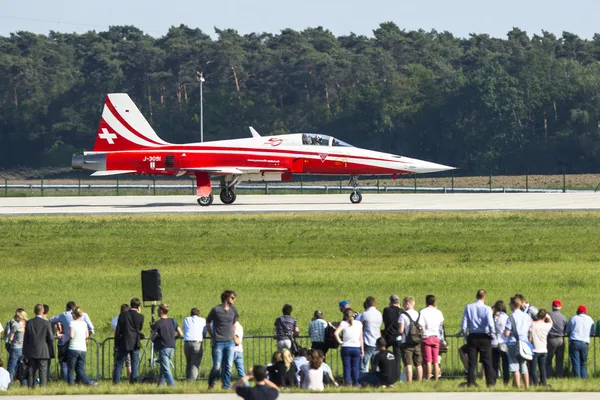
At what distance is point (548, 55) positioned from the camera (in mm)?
103500

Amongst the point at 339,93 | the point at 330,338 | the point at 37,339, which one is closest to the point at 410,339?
the point at 330,338

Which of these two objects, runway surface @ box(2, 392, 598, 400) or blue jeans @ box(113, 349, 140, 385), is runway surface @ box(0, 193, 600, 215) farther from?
runway surface @ box(2, 392, 598, 400)

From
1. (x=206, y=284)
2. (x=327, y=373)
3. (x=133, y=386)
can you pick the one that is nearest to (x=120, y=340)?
(x=133, y=386)

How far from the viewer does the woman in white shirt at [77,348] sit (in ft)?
59.5

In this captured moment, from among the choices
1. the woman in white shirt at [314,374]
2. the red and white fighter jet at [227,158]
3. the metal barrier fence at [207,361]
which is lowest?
the metal barrier fence at [207,361]

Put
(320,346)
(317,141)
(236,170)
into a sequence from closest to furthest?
(320,346), (236,170), (317,141)

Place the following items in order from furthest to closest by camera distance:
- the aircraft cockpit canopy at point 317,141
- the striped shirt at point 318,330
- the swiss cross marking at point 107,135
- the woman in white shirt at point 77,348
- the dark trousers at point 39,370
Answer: the swiss cross marking at point 107,135
the aircraft cockpit canopy at point 317,141
the woman in white shirt at point 77,348
the dark trousers at point 39,370
the striped shirt at point 318,330

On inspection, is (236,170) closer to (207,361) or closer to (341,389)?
(207,361)

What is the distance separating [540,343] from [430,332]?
1.63 meters

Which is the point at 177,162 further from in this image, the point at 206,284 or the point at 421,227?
the point at 206,284

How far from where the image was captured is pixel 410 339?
17.6 metres

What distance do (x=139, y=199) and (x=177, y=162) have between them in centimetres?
944

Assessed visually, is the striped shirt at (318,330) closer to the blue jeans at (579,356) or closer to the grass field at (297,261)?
the grass field at (297,261)

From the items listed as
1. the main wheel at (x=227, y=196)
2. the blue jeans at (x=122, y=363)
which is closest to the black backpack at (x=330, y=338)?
the blue jeans at (x=122, y=363)
